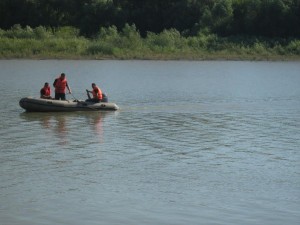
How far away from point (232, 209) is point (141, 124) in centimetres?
1090

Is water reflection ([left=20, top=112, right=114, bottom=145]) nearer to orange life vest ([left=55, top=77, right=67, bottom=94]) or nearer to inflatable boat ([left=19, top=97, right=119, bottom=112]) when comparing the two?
inflatable boat ([left=19, top=97, right=119, bottom=112])

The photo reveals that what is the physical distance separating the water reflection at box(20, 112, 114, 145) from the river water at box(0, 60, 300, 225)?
0.10 ft

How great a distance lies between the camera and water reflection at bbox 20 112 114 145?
21766mm

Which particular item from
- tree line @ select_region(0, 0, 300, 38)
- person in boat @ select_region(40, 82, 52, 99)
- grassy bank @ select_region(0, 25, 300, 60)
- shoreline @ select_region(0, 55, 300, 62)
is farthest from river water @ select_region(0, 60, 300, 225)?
tree line @ select_region(0, 0, 300, 38)

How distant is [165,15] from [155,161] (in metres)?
52.4

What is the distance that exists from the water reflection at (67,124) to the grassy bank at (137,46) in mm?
31255

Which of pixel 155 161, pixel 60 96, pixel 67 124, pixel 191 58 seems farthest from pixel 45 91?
pixel 191 58

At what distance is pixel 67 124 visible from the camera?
24.0m

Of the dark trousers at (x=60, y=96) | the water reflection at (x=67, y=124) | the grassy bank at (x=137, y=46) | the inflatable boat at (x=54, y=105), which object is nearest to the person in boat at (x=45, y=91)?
the inflatable boat at (x=54, y=105)

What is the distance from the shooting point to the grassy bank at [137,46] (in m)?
57.8

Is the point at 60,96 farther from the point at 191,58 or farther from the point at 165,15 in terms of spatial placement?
the point at 165,15

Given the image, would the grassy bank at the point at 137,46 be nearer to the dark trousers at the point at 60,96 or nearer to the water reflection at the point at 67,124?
→ the dark trousers at the point at 60,96

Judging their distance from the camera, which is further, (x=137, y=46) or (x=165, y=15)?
(x=165, y=15)

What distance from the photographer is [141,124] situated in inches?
949
